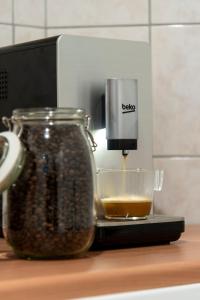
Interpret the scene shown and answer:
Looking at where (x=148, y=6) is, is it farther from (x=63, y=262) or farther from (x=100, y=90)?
(x=63, y=262)

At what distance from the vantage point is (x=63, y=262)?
0.79m

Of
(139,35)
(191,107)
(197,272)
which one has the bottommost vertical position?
(197,272)

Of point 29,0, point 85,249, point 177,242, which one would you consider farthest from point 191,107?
point 85,249

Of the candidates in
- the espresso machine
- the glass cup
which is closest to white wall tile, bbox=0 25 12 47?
the espresso machine

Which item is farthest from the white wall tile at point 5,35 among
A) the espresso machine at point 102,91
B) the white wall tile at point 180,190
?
the white wall tile at point 180,190

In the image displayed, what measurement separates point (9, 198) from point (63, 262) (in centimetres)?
10

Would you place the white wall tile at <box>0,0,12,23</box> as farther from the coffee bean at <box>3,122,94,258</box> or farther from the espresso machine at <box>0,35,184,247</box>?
the coffee bean at <box>3,122,94,258</box>

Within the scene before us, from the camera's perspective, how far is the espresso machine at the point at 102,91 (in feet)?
3.16

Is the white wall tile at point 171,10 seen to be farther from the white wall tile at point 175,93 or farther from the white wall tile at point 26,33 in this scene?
the white wall tile at point 26,33

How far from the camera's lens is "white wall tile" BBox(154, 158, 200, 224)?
1449mm

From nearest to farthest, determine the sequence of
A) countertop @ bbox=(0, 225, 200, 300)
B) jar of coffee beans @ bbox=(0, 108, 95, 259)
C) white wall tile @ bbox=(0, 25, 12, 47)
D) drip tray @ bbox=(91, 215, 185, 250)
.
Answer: countertop @ bbox=(0, 225, 200, 300) → jar of coffee beans @ bbox=(0, 108, 95, 259) → drip tray @ bbox=(91, 215, 185, 250) → white wall tile @ bbox=(0, 25, 12, 47)

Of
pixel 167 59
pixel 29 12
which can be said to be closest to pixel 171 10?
pixel 167 59

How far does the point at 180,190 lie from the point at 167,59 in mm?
279

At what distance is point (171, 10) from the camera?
1466mm
